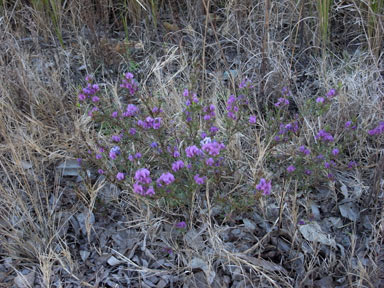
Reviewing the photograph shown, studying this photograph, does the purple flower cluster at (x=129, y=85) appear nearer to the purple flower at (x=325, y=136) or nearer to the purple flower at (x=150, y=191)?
the purple flower at (x=150, y=191)

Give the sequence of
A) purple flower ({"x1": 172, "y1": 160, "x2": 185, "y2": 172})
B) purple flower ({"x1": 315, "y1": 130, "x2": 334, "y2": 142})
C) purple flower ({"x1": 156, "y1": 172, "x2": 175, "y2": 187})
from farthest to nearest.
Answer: purple flower ({"x1": 315, "y1": 130, "x2": 334, "y2": 142}) → purple flower ({"x1": 172, "y1": 160, "x2": 185, "y2": 172}) → purple flower ({"x1": 156, "y1": 172, "x2": 175, "y2": 187})

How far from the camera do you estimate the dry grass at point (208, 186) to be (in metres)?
1.87

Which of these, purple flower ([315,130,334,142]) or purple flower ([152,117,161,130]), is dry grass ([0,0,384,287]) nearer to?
purple flower ([315,130,334,142])

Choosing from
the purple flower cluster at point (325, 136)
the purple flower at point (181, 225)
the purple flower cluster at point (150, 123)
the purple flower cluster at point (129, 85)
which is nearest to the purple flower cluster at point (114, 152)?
the purple flower cluster at point (150, 123)

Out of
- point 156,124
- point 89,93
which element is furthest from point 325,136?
point 89,93

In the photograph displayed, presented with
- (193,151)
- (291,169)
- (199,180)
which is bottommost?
(291,169)

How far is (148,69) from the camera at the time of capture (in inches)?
117

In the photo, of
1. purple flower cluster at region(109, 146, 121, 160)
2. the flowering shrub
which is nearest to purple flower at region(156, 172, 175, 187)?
the flowering shrub

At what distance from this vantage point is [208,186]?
1.98 meters

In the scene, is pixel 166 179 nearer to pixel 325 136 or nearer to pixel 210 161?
pixel 210 161

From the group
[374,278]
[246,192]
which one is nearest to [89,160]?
[246,192]

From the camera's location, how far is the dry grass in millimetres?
1869

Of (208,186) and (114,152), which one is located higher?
(114,152)

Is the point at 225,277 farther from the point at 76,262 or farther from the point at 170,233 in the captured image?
the point at 76,262
